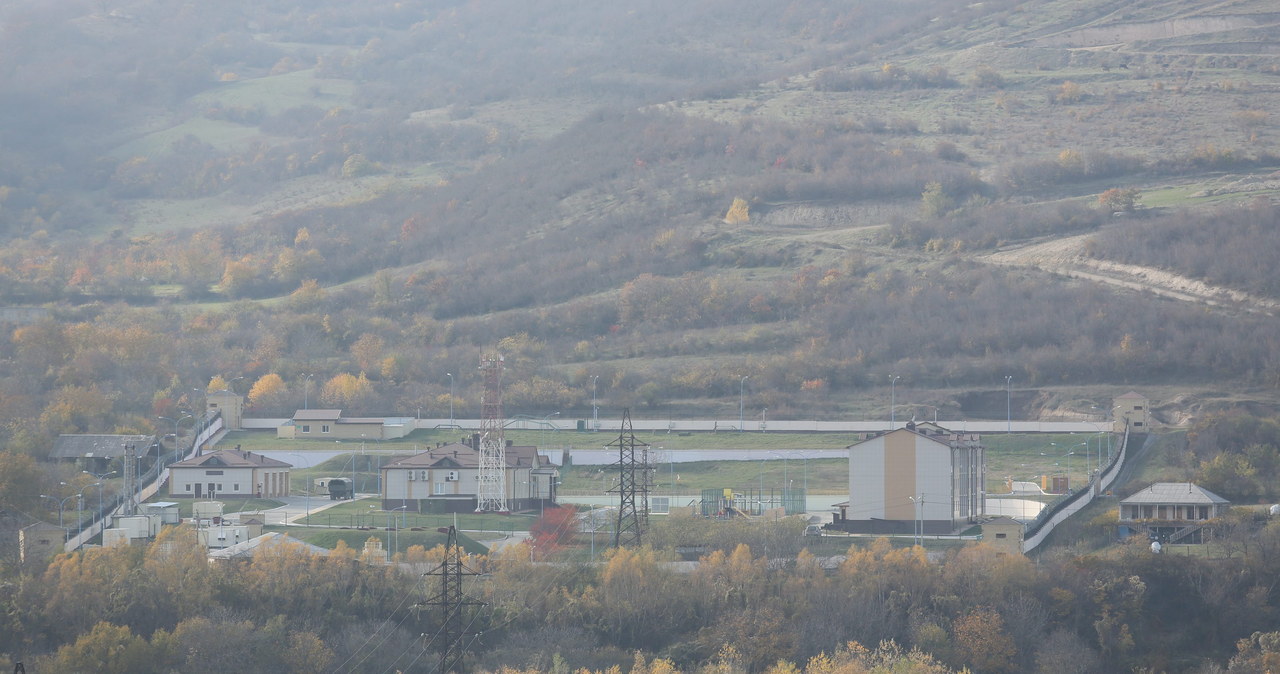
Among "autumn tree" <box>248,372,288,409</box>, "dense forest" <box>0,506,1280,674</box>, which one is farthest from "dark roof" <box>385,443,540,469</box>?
"autumn tree" <box>248,372,288,409</box>

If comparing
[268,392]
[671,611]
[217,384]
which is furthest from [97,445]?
[671,611]

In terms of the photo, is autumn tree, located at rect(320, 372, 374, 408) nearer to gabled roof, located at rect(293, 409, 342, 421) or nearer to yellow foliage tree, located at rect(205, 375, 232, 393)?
yellow foliage tree, located at rect(205, 375, 232, 393)

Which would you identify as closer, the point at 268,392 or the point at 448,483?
the point at 448,483

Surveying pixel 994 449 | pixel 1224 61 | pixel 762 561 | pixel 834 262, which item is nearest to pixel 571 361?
pixel 834 262

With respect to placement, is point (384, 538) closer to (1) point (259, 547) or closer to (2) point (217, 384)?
(1) point (259, 547)

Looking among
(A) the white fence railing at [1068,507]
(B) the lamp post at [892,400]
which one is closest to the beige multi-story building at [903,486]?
(A) the white fence railing at [1068,507]

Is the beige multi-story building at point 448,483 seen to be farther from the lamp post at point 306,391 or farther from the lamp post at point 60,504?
the lamp post at point 306,391

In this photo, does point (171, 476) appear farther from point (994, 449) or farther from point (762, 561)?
point (994, 449)
